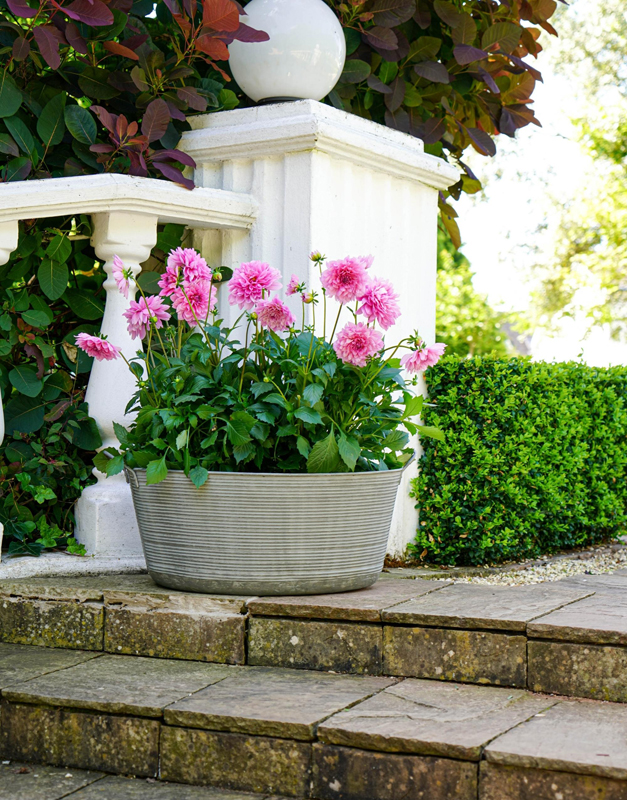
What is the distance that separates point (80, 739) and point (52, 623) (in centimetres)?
52

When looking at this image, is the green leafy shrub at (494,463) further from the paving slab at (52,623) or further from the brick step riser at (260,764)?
the brick step riser at (260,764)

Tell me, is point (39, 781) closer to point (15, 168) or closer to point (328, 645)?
point (328, 645)

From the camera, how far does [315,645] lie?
2.36 m

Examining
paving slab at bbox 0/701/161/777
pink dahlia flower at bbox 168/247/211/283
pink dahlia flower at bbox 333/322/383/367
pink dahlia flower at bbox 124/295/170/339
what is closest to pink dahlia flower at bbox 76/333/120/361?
pink dahlia flower at bbox 124/295/170/339

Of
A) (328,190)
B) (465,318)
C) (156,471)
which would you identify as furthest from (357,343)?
(465,318)

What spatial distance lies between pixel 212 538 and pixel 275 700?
1.84 feet

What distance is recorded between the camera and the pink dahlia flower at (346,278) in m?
2.42

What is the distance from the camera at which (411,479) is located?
3.40 metres

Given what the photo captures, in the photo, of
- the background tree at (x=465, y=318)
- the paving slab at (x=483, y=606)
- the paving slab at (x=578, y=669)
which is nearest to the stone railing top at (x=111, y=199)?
the paving slab at (x=483, y=606)

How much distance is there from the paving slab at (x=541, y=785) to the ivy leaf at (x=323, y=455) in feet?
3.08

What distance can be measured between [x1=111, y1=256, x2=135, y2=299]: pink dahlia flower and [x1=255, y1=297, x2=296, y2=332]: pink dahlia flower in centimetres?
39

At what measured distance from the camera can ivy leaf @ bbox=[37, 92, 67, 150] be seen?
304 cm

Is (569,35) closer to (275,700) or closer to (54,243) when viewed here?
(54,243)

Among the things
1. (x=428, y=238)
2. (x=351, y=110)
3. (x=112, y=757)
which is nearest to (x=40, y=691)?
(x=112, y=757)
